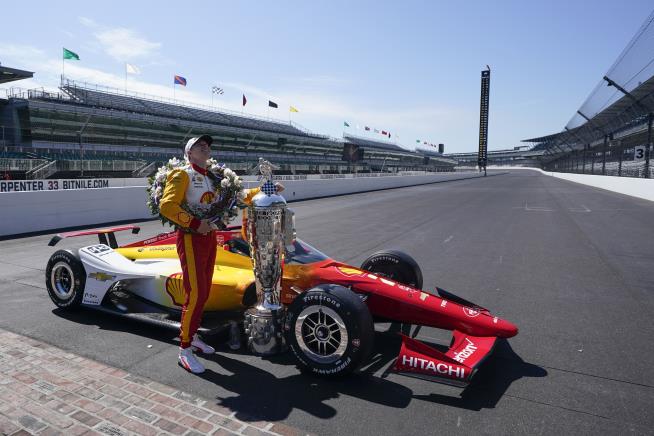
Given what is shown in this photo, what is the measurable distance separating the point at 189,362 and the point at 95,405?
731 mm

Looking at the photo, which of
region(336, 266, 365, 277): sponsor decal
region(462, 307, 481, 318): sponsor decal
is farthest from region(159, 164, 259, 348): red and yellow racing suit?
region(462, 307, 481, 318): sponsor decal

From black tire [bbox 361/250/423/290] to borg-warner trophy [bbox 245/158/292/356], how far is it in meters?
1.53

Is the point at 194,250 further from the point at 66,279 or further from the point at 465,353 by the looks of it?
the point at 66,279

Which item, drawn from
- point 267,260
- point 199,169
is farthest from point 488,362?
point 199,169

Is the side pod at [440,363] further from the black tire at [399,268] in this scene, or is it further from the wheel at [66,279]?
the wheel at [66,279]

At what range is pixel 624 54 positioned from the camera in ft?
89.8

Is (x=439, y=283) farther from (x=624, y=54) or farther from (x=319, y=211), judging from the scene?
(x=624, y=54)

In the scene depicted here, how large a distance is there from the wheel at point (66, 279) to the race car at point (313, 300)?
11 millimetres

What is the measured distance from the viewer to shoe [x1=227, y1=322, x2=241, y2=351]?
13.0ft

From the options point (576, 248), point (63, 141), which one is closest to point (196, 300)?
point (576, 248)

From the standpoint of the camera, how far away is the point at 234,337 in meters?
3.99

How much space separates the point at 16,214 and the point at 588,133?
5706 centimetres

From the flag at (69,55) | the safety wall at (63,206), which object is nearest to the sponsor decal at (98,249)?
the safety wall at (63,206)

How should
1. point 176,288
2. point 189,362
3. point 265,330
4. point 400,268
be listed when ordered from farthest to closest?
1. point 400,268
2. point 176,288
3. point 265,330
4. point 189,362
